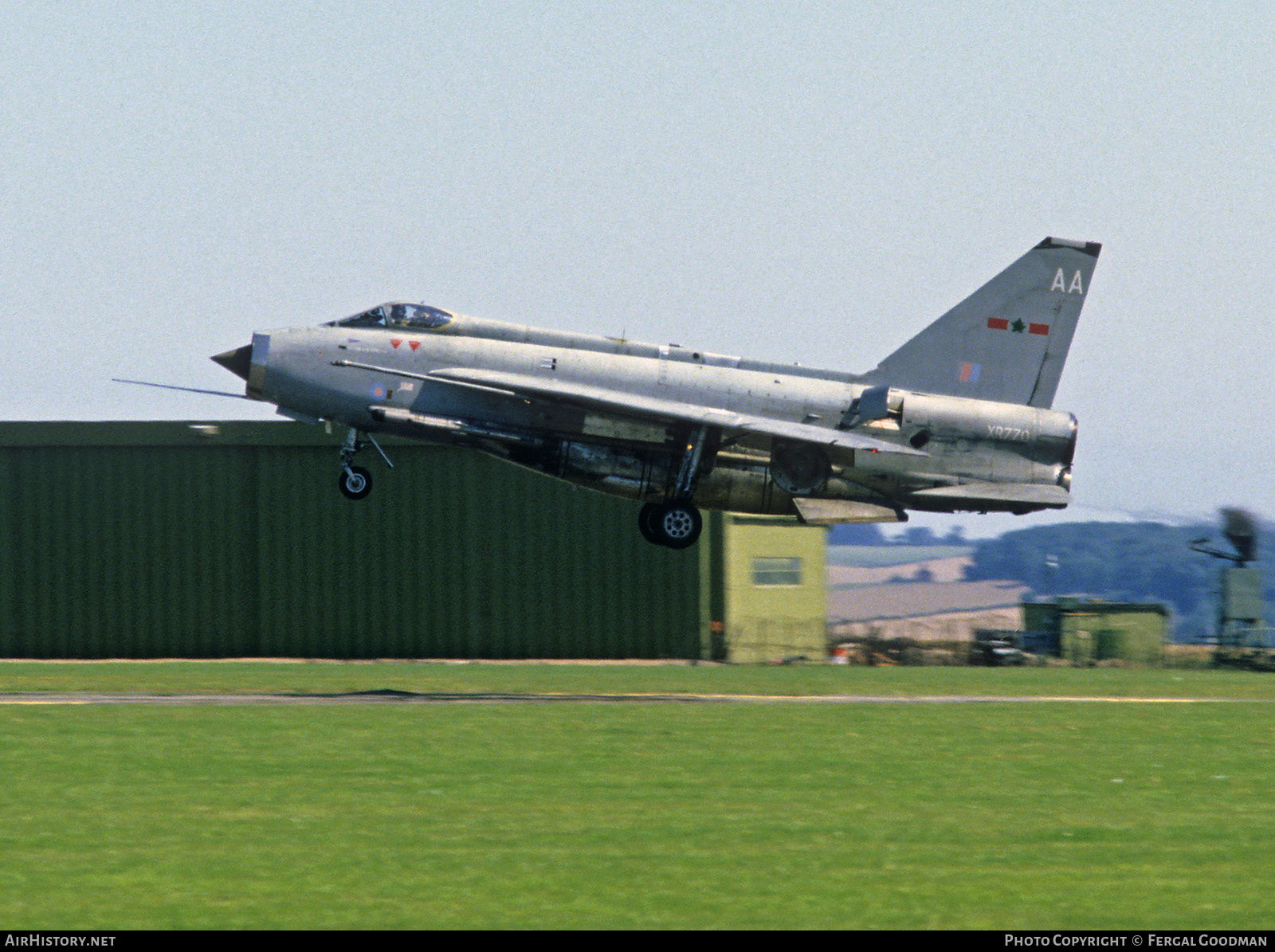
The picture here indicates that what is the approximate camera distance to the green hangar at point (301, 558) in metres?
52.3

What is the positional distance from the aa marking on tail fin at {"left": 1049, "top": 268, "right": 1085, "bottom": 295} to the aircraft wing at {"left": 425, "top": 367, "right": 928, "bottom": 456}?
5.61 m

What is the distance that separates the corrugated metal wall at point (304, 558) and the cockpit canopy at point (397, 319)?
17968mm

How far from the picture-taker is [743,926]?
1159 cm

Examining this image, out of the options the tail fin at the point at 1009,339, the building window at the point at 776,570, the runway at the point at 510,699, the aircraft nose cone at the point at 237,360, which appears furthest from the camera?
the building window at the point at 776,570

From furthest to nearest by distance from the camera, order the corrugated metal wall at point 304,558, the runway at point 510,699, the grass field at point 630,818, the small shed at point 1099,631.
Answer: the small shed at point 1099,631, the corrugated metal wall at point 304,558, the runway at point 510,699, the grass field at point 630,818

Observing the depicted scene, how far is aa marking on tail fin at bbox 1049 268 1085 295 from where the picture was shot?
3769 centimetres

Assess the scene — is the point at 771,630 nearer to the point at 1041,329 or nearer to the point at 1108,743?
the point at 1041,329

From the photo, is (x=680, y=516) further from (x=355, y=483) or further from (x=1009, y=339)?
(x=1009, y=339)

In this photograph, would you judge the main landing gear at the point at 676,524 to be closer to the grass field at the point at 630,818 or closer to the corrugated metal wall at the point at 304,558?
the grass field at the point at 630,818

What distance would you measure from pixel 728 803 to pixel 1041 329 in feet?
75.7

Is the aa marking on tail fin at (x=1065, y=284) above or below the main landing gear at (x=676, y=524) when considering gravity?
above

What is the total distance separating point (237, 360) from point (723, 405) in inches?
407

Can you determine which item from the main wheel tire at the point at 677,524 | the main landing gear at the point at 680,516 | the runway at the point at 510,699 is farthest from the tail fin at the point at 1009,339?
the runway at the point at 510,699

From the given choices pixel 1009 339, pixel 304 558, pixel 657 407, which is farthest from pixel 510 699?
pixel 304 558
